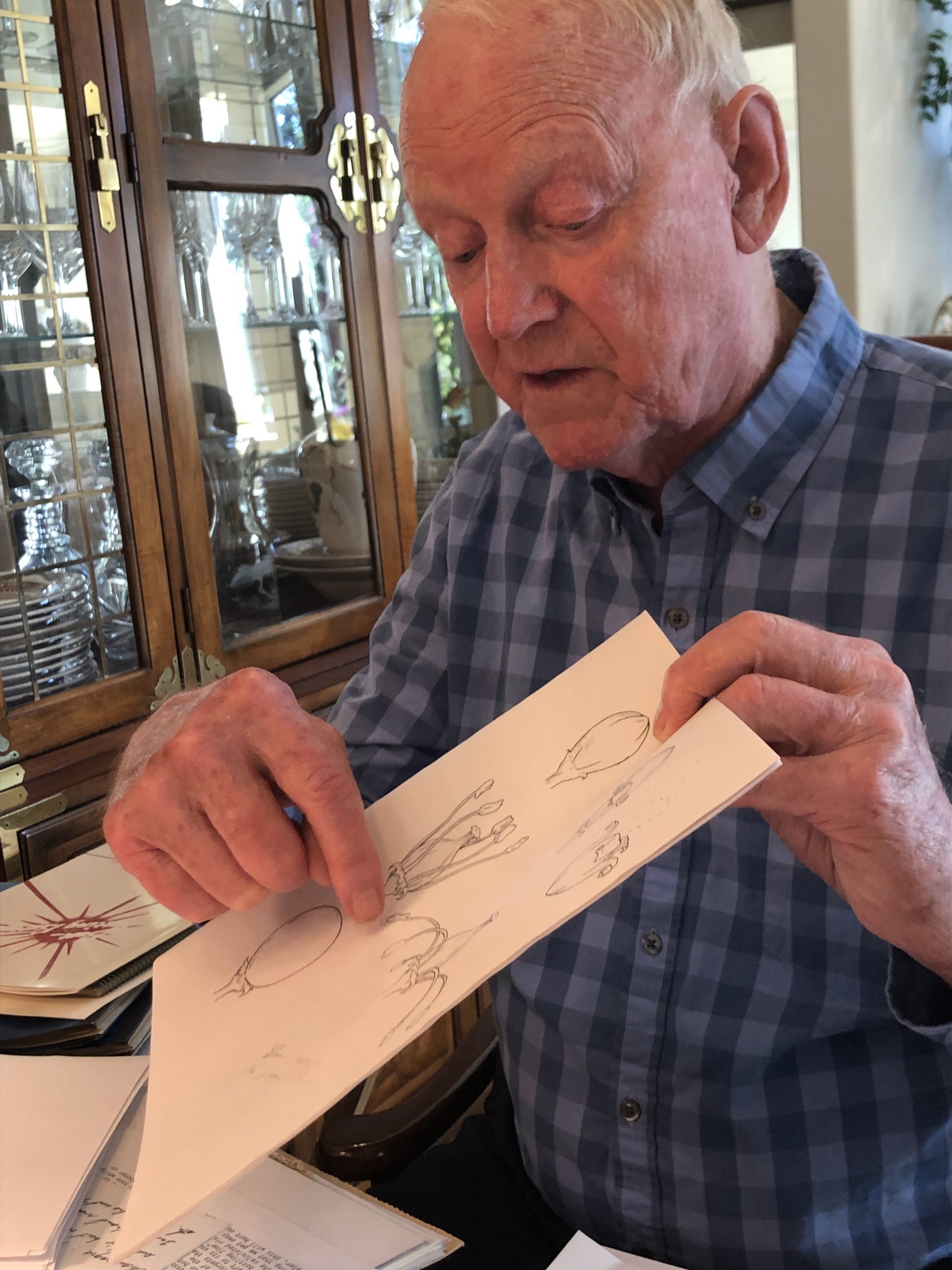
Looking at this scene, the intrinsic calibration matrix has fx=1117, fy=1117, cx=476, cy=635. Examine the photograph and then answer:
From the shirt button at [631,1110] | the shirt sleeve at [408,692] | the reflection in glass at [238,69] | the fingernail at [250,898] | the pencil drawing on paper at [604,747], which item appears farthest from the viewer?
the reflection in glass at [238,69]

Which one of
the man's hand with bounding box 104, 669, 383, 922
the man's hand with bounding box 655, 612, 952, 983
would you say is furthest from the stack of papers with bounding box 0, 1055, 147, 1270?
the man's hand with bounding box 655, 612, 952, 983

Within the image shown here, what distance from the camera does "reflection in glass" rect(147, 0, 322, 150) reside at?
1549 millimetres

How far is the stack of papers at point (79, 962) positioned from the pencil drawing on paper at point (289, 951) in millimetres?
245

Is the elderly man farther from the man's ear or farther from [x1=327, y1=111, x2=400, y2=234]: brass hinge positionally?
[x1=327, y1=111, x2=400, y2=234]: brass hinge

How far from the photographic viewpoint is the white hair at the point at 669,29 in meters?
0.78

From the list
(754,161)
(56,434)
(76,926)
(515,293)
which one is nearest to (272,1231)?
(76,926)

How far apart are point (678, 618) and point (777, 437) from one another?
0.16 meters

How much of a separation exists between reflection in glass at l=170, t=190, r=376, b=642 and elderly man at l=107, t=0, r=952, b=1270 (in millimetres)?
859

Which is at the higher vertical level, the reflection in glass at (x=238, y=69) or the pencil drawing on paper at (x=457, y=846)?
the reflection in glass at (x=238, y=69)

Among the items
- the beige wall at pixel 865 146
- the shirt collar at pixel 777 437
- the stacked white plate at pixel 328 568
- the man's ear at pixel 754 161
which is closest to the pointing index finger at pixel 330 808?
the shirt collar at pixel 777 437

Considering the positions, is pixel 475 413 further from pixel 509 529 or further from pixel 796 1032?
pixel 796 1032

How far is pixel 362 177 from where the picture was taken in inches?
71.1

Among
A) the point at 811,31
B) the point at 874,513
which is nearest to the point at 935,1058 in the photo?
the point at 874,513

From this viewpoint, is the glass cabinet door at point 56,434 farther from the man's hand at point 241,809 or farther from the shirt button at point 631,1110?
the shirt button at point 631,1110
